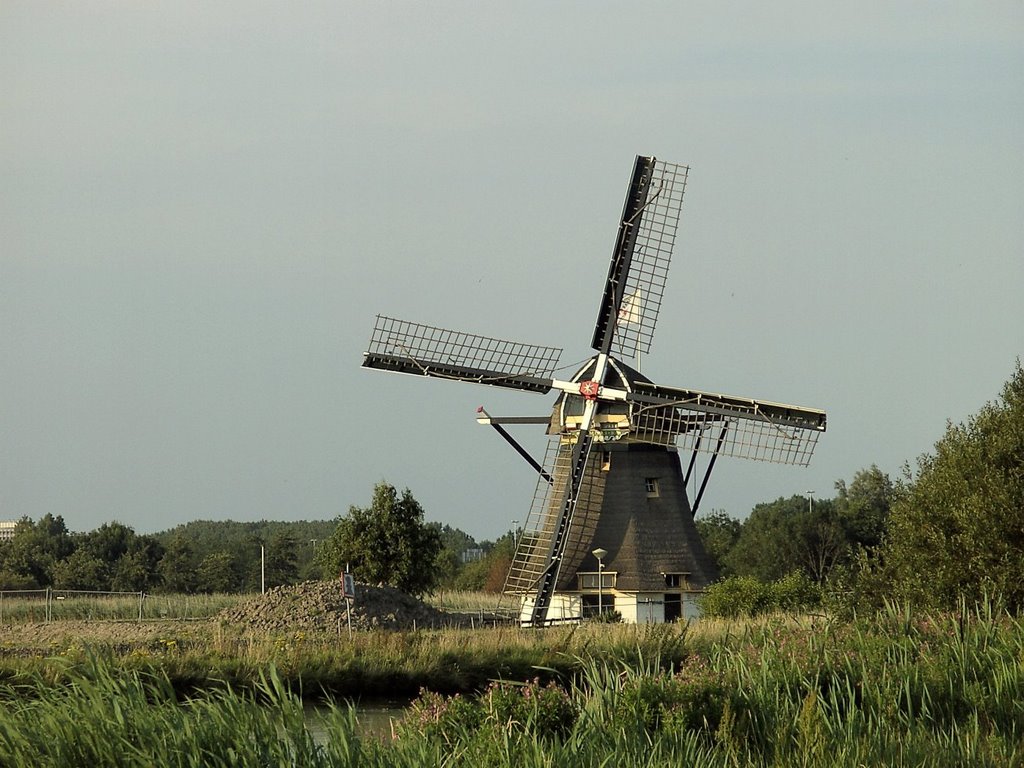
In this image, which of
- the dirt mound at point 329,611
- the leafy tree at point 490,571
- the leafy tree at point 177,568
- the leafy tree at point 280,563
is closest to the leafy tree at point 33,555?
the leafy tree at point 177,568

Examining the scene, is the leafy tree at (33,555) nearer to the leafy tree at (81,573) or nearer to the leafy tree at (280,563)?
the leafy tree at (81,573)

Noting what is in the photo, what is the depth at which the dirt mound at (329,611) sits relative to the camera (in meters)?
23.6

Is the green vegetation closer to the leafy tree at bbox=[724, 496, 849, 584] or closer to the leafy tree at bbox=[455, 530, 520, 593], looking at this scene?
the leafy tree at bbox=[455, 530, 520, 593]

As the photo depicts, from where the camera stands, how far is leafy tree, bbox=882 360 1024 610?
16031 millimetres

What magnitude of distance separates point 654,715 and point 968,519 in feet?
26.6

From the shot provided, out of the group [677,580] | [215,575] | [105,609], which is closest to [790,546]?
[215,575]

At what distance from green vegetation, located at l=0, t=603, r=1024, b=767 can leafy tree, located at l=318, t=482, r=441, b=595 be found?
16.7 metres

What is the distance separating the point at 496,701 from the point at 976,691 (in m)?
4.03

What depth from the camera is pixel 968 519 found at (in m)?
16.2

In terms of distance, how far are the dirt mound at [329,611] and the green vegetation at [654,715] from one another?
Answer: 32.5ft

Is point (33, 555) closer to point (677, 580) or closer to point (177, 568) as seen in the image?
point (177, 568)

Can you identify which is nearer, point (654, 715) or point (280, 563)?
point (654, 715)

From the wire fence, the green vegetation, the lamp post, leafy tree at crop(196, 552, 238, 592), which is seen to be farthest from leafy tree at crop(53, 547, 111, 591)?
the green vegetation

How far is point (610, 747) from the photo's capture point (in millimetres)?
8398
